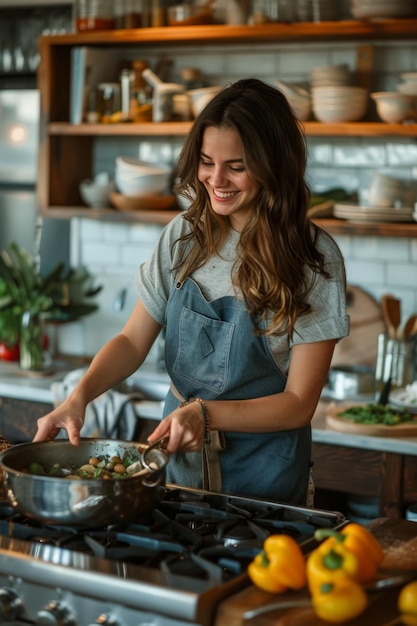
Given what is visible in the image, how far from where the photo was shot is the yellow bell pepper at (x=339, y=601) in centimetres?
166

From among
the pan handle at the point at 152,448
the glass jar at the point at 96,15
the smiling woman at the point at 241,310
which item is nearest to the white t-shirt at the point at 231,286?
the smiling woman at the point at 241,310

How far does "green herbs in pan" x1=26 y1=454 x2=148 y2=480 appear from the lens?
2.13 m

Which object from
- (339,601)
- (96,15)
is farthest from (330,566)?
(96,15)

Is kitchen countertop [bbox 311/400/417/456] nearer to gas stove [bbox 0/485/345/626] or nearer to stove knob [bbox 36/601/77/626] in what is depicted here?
gas stove [bbox 0/485/345/626]

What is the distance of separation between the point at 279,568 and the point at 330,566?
0.09 metres

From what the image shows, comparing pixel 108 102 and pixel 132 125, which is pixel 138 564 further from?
pixel 108 102

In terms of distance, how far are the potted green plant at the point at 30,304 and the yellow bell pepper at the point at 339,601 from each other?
3.08m

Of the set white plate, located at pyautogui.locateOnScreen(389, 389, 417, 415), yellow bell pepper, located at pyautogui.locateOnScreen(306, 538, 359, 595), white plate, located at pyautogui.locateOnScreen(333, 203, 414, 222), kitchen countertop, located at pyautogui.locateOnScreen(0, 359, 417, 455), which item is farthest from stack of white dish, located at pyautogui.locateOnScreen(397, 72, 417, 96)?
yellow bell pepper, located at pyautogui.locateOnScreen(306, 538, 359, 595)

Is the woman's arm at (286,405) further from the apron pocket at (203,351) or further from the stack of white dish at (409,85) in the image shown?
the stack of white dish at (409,85)

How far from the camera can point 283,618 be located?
168 cm

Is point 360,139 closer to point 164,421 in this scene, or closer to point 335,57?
point 335,57

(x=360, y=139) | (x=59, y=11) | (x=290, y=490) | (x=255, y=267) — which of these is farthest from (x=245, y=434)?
(x=59, y=11)

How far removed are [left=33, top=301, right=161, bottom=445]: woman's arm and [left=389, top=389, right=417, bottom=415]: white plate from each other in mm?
1572

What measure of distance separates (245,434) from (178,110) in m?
2.27
